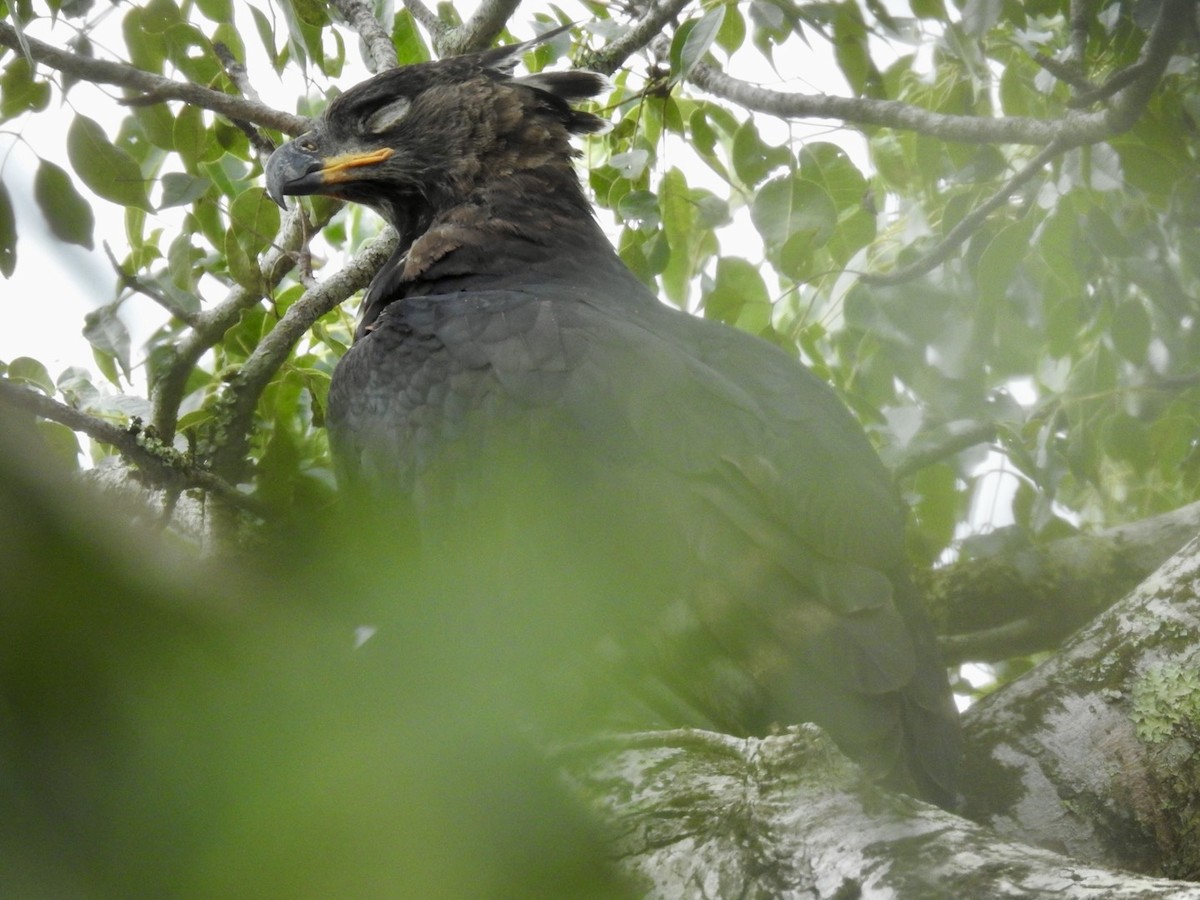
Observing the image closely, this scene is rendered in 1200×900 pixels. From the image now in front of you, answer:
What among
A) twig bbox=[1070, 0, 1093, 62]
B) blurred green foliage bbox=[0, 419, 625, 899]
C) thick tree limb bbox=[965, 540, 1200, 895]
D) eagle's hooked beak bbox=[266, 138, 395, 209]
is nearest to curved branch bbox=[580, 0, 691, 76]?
eagle's hooked beak bbox=[266, 138, 395, 209]

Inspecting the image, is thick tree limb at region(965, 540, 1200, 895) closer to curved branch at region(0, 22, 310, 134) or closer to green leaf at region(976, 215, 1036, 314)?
green leaf at region(976, 215, 1036, 314)

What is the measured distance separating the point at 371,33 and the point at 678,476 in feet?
8.00

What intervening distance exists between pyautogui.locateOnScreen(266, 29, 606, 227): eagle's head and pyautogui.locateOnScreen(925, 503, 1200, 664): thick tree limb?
2096 millimetres

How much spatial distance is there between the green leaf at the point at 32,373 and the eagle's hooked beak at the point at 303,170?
951 millimetres

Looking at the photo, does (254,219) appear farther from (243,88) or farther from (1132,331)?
(1132,331)

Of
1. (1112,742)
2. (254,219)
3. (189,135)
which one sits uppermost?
(189,135)

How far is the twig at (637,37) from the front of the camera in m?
3.84

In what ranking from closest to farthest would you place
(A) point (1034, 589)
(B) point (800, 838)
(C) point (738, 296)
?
(B) point (800, 838) → (C) point (738, 296) → (A) point (1034, 589)

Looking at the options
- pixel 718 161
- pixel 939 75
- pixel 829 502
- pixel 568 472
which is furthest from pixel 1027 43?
pixel 568 472

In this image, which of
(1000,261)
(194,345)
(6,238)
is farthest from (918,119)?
(6,238)

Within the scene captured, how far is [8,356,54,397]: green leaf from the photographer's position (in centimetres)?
300

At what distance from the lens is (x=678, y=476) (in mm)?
2734

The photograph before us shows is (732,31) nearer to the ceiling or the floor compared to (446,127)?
nearer to the floor

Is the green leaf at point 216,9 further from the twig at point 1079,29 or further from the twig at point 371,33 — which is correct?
the twig at point 1079,29
